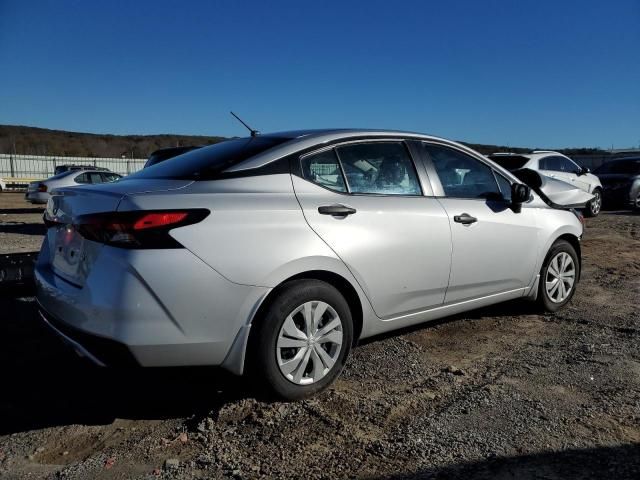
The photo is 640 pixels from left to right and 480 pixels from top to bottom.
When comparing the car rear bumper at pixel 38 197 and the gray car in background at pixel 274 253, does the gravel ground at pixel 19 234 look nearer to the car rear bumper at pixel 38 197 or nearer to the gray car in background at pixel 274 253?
the car rear bumper at pixel 38 197

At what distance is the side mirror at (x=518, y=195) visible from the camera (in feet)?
14.9

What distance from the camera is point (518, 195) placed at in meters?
4.54

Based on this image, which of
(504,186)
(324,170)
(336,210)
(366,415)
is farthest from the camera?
(504,186)

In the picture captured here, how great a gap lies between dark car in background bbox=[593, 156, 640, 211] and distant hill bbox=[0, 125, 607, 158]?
78640 mm

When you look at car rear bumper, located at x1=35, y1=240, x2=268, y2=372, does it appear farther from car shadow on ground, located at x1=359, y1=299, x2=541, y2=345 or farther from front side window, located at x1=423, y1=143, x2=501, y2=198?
car shadow on ground, located at x1=359, y1=299, x2=541, y2=345

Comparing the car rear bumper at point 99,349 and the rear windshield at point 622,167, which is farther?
the rear windshield at point 622,167

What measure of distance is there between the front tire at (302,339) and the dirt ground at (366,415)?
0.46ft

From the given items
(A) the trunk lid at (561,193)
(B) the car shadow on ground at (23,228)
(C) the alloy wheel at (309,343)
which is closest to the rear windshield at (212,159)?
(C) the alloy wheel at (309,343)

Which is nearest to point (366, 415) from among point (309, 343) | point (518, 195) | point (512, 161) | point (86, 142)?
point (309, 343)

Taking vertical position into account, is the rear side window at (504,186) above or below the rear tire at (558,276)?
above

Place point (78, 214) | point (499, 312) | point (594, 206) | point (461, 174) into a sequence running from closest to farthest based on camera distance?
point (78, 214), point (461, 174), point (499, 312), point (594, 206)

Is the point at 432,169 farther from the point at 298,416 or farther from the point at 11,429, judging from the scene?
the point at 11,429

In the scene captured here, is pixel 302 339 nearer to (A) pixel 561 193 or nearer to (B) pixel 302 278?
(B) pixel 302 278

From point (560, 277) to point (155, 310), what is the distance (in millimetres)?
3839
